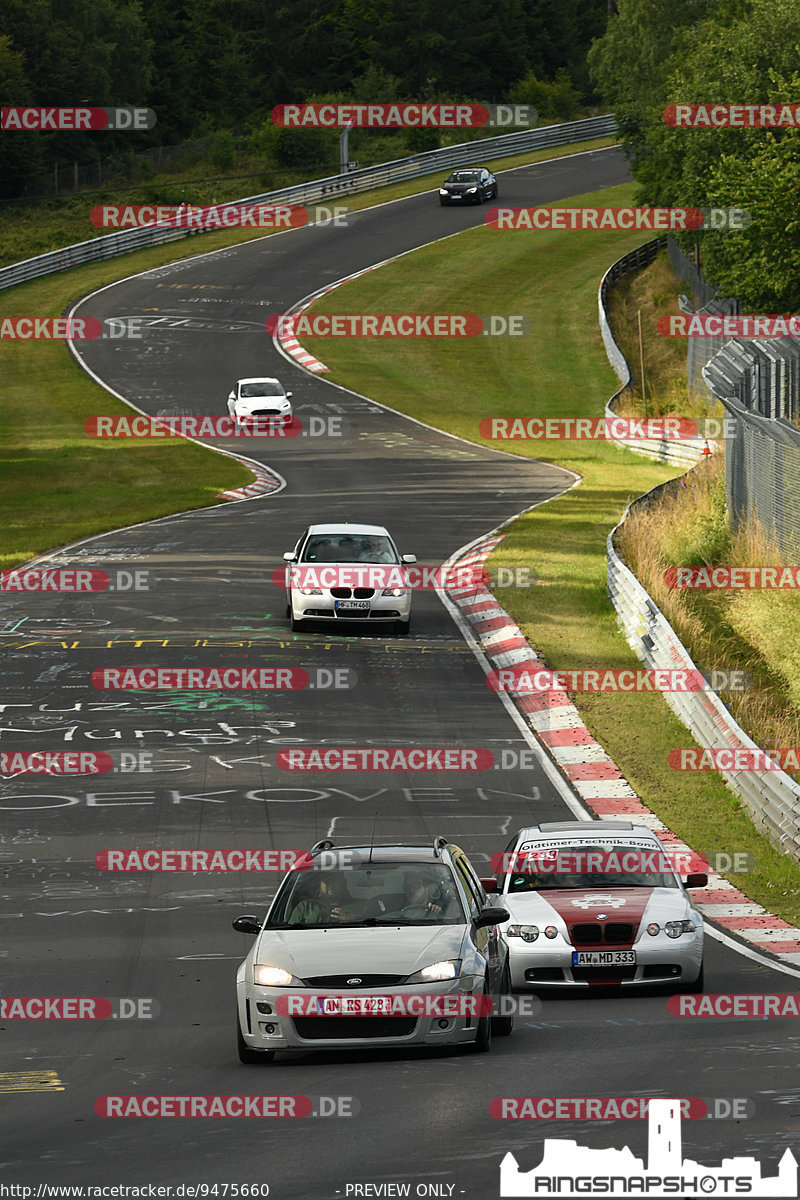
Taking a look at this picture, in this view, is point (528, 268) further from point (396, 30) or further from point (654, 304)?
point (396, 30)

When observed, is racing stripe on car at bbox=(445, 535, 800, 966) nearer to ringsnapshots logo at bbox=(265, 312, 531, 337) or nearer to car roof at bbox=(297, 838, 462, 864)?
car roof at bbox=(297, 838, 462, 864)

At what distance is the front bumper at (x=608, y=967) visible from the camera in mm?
12406

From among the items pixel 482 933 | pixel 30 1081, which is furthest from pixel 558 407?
pixel 30 1081

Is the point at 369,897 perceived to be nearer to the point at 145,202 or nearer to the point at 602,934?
the point at 602,934

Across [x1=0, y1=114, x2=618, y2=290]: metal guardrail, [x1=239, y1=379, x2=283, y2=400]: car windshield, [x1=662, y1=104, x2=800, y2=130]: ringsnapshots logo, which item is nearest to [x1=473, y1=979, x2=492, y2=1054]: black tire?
[x1=662, y1=104, x2=800, y2=130]: ringsnapshots logo

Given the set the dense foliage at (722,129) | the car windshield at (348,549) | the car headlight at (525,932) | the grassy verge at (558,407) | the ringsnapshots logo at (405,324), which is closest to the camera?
the car headlight at (525,932)

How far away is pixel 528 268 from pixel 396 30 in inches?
1773

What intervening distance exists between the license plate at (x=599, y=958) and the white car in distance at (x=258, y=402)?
1494 inches

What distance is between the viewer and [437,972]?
10.1 m

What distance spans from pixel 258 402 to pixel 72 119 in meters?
41.9

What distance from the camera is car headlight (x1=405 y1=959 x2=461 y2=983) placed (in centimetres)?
1012

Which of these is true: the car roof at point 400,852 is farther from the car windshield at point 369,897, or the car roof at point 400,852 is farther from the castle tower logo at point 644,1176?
the castle tower logo at point 644,1176

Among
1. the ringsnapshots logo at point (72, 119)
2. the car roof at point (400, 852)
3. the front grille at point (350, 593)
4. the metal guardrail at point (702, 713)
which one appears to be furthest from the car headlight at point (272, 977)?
the ringsnapshots logo at point (72, 119)

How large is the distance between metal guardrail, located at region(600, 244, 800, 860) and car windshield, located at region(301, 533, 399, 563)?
12.2ft
